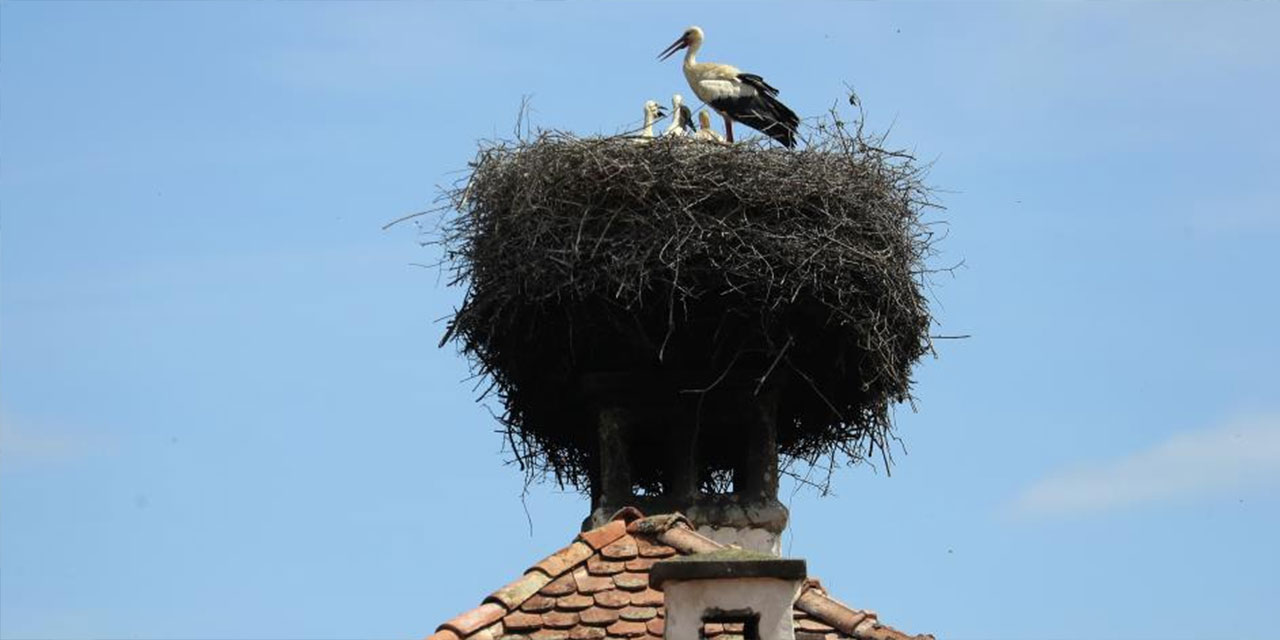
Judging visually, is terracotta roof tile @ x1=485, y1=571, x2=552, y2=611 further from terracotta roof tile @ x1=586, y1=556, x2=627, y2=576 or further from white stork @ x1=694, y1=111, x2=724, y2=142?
white stork @ x1=694, y1=111, x2=724, y2=142

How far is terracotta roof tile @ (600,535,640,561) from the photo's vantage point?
1044 cm

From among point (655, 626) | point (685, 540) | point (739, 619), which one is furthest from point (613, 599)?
point (739, 619)

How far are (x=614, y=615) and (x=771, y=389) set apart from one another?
3.43m

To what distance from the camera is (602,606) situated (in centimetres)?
A: 1009

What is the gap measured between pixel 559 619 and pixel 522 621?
134mm

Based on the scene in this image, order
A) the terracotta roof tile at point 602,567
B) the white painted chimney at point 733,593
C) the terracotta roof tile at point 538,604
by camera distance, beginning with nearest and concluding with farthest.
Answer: the white painted chimney at point 733,593
the terracotta roof tile at point 538,604
the terracotta roof tile at point 602,567

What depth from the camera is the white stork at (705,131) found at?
14.6 metres

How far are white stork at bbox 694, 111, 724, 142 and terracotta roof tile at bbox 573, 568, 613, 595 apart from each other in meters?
4.38

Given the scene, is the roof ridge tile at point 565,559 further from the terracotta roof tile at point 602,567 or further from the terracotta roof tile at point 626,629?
the terracotta roof tile at point 626,629

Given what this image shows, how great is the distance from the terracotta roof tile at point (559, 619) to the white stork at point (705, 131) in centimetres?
466

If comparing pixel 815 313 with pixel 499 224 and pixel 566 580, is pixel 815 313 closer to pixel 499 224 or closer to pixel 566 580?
pixel 499 224

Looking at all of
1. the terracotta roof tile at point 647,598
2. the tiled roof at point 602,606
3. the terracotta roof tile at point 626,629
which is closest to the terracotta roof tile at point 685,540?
the tiled roof at point 602,606

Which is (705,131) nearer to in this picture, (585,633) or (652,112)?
(652,112)

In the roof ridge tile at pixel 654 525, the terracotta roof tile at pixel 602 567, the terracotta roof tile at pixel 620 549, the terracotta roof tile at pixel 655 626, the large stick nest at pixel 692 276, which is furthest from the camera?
the large stick nest at pixel 692 276
